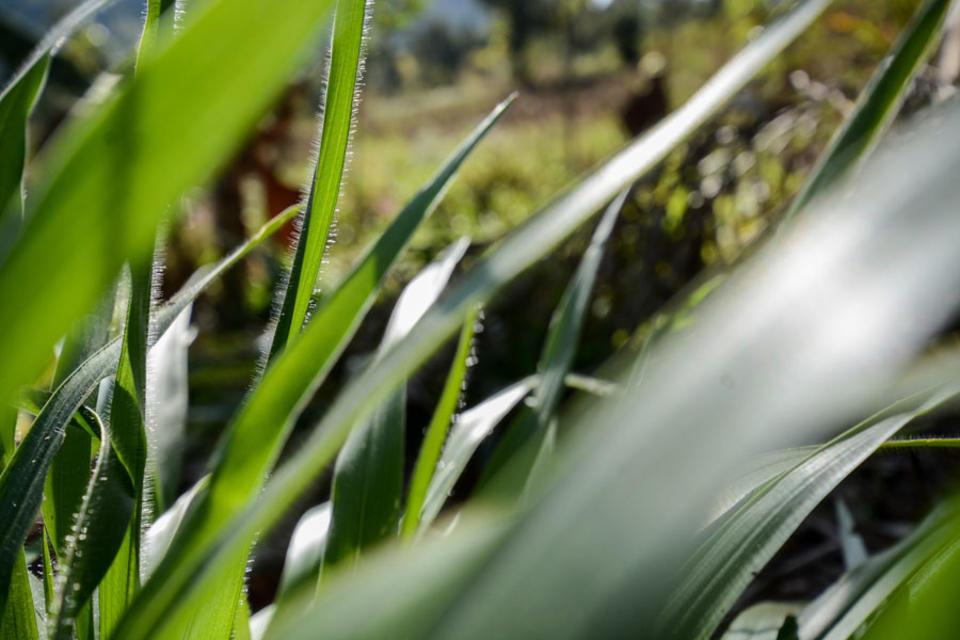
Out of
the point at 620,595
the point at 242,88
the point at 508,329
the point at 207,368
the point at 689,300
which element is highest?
the point at 207,368

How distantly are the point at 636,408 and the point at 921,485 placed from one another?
0.87m

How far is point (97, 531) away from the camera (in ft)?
0.91

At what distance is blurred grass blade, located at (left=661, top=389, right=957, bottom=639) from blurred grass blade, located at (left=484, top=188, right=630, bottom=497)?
167 mm

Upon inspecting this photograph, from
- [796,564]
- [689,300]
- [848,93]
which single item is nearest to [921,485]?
[796,564]

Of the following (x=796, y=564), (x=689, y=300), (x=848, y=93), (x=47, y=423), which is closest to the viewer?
(x=47, y=423)

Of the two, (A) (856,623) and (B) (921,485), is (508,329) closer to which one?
(B) (921,485)

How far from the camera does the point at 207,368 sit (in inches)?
63.2

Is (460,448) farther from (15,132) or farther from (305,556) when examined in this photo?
(15,132)

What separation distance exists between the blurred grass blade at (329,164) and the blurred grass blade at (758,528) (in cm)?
19

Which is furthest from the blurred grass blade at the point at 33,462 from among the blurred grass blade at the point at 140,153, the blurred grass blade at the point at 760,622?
the blurred grass blade at the point at 760,622

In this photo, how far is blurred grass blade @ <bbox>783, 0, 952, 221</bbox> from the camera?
37cm

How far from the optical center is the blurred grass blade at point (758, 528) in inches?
10.9

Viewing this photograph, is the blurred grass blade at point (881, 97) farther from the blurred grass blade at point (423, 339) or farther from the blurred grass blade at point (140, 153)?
the blurred grass blade at point (140, 153)

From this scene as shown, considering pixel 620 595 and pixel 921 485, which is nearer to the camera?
pixel 620 595
